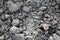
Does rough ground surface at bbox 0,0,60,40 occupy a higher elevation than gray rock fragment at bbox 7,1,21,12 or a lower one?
lower

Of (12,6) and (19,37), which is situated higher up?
(12,6)

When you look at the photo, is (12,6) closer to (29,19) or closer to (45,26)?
(29,19)

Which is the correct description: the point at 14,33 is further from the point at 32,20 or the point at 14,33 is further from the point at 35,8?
the point at 35,8

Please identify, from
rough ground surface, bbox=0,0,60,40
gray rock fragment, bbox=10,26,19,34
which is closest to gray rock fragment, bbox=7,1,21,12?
rough ground surface, bbox=0,0,60,40

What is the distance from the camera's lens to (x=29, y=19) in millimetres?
1206

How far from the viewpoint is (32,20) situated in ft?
3.92

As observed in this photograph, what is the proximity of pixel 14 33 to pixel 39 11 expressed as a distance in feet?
0.95

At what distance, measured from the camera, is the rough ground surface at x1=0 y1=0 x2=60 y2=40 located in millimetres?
1096

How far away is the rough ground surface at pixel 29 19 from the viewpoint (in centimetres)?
110

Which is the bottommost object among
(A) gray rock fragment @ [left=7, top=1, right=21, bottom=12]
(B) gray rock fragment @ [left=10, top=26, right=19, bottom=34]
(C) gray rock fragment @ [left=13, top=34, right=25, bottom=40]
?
(C) gray rock fragment @ [left=13, top=34, right=25, bottom=40]

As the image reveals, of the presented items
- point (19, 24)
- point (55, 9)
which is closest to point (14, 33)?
point (19, 24)

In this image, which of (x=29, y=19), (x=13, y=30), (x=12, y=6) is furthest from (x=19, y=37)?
(x=12, y=6)

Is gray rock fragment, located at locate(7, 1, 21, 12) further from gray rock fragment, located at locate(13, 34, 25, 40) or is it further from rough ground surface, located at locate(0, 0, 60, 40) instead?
gray rock fragment, located at locate(13, 34, 25, 40)

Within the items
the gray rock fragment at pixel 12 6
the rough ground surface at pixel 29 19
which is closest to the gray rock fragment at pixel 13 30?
the rough ground surface at pixel 29 19
